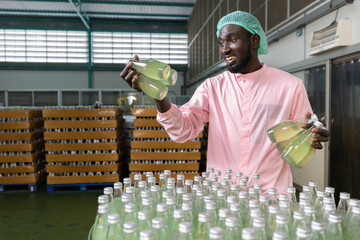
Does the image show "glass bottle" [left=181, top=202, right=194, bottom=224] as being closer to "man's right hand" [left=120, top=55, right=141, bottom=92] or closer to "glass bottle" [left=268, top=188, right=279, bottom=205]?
"glass bottle" [left=268, top=188, right=279, bottom=205]

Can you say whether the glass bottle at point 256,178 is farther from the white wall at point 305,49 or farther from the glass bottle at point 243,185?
the white wall at point 305,49

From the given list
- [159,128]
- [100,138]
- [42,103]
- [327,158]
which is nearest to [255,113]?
[327,158]

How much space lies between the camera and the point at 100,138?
5.50 m

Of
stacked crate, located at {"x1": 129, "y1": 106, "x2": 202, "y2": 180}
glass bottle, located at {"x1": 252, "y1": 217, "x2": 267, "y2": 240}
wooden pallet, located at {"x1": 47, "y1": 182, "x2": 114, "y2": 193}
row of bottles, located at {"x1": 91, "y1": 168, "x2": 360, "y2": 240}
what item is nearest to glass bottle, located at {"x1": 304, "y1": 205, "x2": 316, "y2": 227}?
row of bottles, located at {"x1": 91, "y1": 168, "x2": 360, "y2": 240}

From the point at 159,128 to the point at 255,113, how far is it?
370 centimetres

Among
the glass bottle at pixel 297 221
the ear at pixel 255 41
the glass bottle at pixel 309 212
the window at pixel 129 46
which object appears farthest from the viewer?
the window at pixel 129 46

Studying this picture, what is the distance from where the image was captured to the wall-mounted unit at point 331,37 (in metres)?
3.73

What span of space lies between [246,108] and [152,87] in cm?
69

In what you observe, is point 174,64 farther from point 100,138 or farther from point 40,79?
point 100,138

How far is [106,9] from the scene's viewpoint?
546 inches

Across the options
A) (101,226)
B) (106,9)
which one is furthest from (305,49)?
(106,9)

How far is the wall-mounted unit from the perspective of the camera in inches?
147

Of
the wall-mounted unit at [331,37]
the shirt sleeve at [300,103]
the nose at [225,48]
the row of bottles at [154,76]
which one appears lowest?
the shirt sleeve at [300,103]

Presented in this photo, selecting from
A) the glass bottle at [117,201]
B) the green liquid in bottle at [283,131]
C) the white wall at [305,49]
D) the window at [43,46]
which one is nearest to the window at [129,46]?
the window at [43,46]
